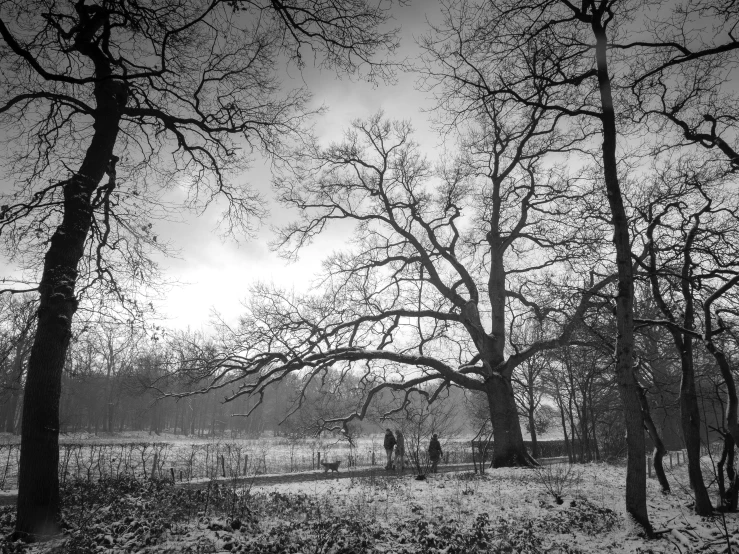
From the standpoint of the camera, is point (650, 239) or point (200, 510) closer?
point (200, 510)

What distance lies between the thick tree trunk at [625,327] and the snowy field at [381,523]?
1.88ft

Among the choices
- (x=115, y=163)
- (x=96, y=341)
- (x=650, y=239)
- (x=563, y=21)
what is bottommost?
(x=96, y=341)

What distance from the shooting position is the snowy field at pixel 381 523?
6250mm

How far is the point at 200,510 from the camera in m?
7.55

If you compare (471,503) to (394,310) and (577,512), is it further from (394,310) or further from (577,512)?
(394,310)

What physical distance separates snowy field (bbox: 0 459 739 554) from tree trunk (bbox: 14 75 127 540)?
0.56 metres

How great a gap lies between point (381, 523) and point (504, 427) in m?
8.44

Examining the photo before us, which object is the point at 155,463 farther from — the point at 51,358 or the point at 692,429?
the point at 692,429

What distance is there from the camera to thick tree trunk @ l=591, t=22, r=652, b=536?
672cm

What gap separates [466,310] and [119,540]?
12.4m

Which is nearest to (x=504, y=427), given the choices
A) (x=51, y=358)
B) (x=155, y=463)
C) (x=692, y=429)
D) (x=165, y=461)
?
(x=692, y=429)

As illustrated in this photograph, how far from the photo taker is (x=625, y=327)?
6.93 meters

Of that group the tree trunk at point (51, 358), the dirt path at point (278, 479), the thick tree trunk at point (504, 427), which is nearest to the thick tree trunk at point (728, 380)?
the thick tree trunk at point (504, 427)

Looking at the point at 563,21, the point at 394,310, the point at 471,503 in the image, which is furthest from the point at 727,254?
the point at 394,310
